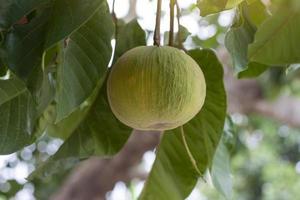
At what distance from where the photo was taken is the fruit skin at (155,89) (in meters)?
0.91

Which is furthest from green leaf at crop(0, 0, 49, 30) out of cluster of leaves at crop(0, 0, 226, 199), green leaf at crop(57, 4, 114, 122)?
green leaf at crop(57, 4, 114, 122)

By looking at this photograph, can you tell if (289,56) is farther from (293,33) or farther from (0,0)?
(0,0)

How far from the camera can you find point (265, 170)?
771cm

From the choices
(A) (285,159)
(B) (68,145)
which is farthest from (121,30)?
(A) (285,159)

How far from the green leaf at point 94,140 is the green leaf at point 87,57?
0.17m

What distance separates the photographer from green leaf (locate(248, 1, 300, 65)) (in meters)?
0.85

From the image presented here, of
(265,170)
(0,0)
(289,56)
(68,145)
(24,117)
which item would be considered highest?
(0,0)

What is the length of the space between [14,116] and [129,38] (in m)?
0.27

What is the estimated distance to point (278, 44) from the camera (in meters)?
0.87

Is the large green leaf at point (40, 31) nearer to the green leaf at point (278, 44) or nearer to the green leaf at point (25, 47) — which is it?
the green leaf at point (25, 47)

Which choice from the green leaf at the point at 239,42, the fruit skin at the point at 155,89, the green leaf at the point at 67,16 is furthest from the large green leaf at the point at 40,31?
the green leaf at the point at 239,42

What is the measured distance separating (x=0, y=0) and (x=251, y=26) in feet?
1.38

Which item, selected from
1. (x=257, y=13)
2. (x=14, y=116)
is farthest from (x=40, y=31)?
(x=257, y=13)

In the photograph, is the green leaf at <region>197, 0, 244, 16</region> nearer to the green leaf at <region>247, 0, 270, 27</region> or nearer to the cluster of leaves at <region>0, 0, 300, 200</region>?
the cluster of leaves at <region>0, 0, 300, 200</region>
